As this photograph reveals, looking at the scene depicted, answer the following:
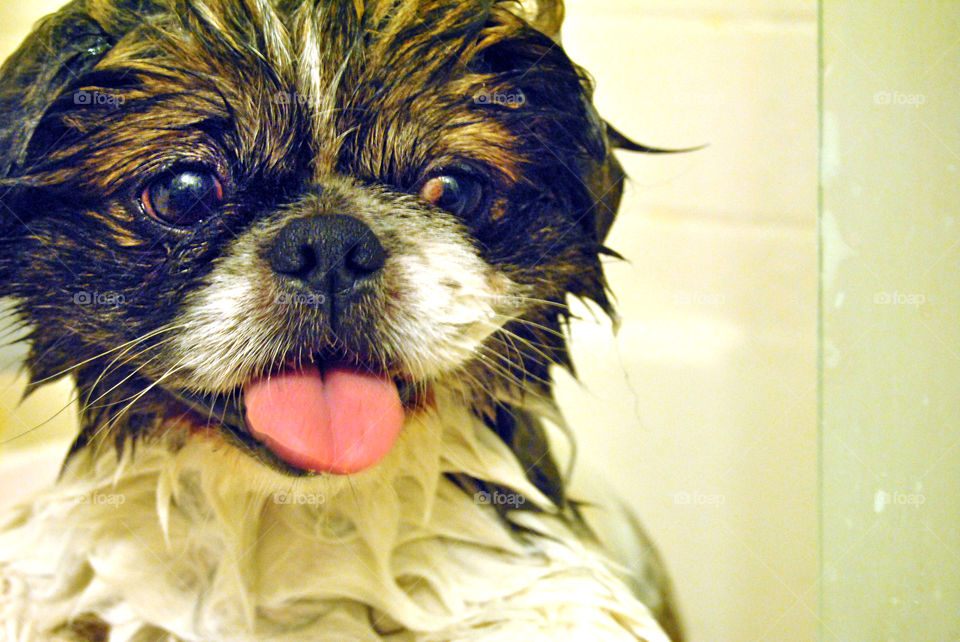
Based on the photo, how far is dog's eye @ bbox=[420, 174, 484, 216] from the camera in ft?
2.77

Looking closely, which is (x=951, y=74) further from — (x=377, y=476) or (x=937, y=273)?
(x=377, y=476)

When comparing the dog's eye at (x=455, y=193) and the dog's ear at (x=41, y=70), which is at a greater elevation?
the dog's ear at (x=41, y=70)

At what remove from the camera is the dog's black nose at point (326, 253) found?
0.77 meters

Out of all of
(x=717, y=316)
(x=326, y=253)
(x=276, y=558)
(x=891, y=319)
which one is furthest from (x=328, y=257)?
(x=891, y=319)

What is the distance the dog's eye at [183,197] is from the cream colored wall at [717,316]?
1.55 feet

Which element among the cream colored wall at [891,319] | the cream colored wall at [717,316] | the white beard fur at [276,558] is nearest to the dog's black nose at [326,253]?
the white beard fur at [276,558]

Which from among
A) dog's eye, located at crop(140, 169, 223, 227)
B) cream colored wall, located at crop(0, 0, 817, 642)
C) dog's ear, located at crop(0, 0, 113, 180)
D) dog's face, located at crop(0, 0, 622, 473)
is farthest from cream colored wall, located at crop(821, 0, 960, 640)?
dog's ear, located at crop(0, 0, 113, 180)

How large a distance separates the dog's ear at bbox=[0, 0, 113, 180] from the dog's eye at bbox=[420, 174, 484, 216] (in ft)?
1.14

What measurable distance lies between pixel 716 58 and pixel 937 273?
15.2 inches

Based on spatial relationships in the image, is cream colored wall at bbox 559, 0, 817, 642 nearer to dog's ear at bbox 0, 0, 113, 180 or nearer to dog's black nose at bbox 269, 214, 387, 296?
dog's black nose at bbox 269, 214, 387, 296

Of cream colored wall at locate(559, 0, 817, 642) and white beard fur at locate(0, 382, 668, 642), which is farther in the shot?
cream colored wall at locate(559, 0, 817, 642)

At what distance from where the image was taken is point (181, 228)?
79cm

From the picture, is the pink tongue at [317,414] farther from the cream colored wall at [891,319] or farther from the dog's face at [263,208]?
the cream colored wall at [891,319]

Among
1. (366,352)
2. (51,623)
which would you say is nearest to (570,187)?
(366,352)
